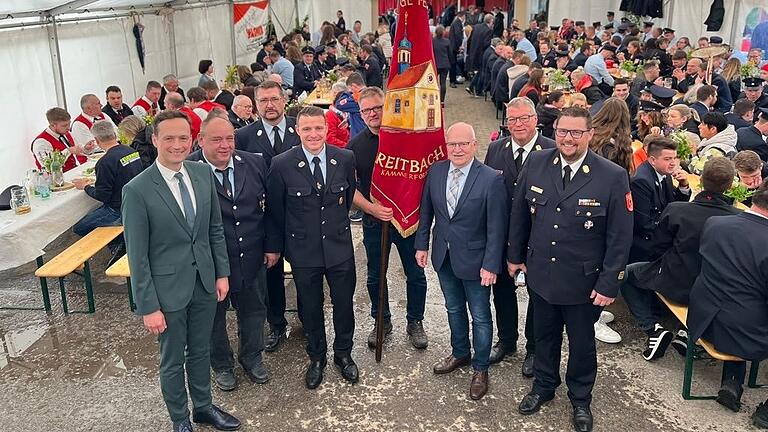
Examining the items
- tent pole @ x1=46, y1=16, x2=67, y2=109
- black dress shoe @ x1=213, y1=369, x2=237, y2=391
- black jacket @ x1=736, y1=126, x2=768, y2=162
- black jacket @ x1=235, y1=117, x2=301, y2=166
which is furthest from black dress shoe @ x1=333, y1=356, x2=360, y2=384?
tent pole @ x1=46, y1=16, x2=67, y2=109

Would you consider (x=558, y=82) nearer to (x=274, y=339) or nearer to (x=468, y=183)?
(x=468, y=183)

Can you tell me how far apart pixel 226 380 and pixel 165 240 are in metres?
1.25

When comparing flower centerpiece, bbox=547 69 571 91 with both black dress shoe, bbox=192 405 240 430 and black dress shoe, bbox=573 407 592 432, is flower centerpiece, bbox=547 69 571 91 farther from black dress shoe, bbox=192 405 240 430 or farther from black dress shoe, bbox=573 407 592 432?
black dress shoe, bbox=192 405 240 430

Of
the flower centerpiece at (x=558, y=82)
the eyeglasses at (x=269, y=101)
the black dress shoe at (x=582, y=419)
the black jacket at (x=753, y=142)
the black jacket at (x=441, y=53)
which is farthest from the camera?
the black jacket at (x=441, y=53)

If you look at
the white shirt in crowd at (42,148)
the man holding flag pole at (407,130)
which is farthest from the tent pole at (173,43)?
the man holding flag pole at (407,130)

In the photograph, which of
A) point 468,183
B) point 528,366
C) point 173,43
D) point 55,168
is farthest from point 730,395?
point 173,43

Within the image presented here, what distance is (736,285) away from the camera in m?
3.58

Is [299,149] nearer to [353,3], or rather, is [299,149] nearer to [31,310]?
[31,310]

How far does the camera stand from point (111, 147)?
5691 millimetres

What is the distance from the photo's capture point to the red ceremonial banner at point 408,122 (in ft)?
13.4

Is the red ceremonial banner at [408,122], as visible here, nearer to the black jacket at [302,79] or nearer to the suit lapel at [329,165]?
the suit lapel at [329,165]

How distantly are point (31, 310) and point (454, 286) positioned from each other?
3.43 m

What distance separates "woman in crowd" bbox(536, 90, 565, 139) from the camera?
694 cm

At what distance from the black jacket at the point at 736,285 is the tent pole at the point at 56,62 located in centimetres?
712
